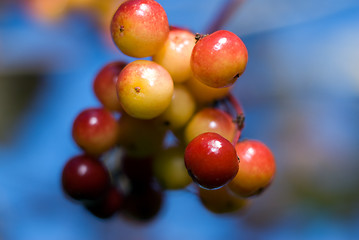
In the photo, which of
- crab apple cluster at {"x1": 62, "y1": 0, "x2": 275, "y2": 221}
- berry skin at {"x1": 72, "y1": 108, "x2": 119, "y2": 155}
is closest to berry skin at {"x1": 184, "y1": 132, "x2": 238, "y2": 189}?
crab apple cluster at {"x1": 62, "y1": 0, "x2": 275, "y2": 221}

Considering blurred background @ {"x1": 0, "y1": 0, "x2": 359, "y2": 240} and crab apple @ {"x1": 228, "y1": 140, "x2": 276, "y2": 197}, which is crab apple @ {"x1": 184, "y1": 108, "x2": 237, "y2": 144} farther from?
blurred background @ {"x1": 0, "y1": 0, "x2": 359, "y2": 240}

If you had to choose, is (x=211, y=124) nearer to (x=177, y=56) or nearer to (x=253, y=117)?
(x=177, y=56)

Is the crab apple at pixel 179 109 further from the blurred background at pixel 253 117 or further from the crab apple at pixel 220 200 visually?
the blurred background at pixel 253 117

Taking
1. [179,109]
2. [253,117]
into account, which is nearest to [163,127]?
[179,109]

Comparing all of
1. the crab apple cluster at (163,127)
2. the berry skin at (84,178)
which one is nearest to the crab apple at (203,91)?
the crab apple cluster at (163,127)

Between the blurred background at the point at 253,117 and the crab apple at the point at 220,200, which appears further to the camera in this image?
the blurred background at the point at 253,117

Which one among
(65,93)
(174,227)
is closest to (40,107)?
(65,93)

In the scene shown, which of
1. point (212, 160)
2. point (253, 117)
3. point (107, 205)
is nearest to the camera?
point (212, 160)
